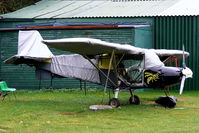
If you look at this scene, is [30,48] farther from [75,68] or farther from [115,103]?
[115,103]

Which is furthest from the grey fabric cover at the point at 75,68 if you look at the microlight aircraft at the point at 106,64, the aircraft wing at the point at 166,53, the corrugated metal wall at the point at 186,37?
the corrugated metal wall at the point at 186,37

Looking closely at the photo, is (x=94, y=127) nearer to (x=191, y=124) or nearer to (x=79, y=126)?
(x=79, y=126)

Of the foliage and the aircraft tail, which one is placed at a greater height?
the foliage

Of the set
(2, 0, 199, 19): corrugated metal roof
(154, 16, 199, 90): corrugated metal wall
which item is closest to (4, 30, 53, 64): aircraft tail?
(2, 0, 199, 19): corrugated metal roof

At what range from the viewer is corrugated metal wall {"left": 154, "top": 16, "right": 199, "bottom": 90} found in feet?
82.9

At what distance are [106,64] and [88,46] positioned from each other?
210 cm

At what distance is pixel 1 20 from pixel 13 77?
316 cm

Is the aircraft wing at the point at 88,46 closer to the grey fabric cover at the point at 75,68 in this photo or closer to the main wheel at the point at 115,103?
the grey fabric cover at the point at 75,68

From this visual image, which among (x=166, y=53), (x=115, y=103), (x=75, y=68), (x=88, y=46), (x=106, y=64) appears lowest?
(x=115, y=103)

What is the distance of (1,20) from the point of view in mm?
26906

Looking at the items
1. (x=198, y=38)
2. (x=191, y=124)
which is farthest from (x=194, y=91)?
(x=191, y=124)

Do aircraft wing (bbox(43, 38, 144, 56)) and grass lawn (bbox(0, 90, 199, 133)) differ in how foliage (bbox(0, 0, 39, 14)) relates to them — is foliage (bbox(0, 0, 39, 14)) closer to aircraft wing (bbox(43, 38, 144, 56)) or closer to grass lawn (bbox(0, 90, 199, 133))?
grass lawn (bbox(0, 90, 199, 133))

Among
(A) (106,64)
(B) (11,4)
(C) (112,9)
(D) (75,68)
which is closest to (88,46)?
(A) (106,64)

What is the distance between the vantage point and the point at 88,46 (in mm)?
15867
